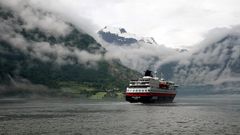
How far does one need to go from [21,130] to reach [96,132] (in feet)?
75.2

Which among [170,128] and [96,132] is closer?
[96,132]

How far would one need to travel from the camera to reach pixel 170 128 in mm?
119875

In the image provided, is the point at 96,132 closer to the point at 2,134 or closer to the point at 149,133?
the point at 149,133

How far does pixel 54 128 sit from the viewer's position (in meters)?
119

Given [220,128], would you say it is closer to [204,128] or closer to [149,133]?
[204,128]

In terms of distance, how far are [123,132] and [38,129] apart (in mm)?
26766

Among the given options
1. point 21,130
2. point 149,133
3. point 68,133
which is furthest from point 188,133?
point 21,130

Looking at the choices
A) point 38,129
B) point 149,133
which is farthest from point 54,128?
point 149,133

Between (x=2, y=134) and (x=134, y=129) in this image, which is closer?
(x=2, y=134)

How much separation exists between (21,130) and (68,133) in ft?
54.3

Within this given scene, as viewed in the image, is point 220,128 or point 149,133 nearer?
point 149,133

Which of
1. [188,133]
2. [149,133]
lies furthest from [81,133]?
[188,133]

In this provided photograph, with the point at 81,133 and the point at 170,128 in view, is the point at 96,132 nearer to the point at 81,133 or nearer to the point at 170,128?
the point at 81,133

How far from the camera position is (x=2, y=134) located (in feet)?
341
